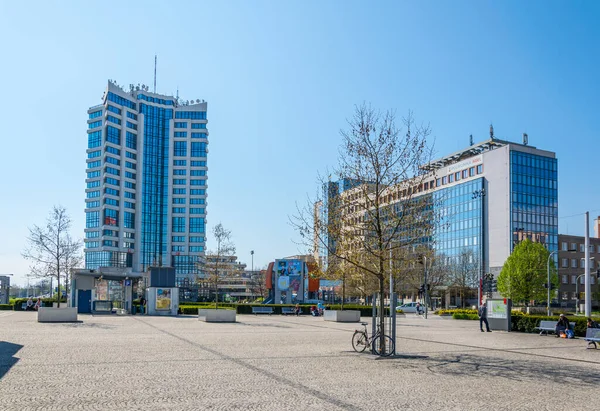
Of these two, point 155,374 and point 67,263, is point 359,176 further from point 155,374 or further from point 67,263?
point 67,263

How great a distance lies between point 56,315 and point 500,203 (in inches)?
3256

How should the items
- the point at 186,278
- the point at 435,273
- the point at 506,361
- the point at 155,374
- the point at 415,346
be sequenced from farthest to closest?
the point at 186,278, the point at 435,273, the point at 415,346, the point at 506,361, the point at 155,374

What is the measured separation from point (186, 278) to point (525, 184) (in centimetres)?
6952

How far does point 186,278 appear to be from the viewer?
12506cm

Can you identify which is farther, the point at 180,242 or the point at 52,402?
the point at 180,242

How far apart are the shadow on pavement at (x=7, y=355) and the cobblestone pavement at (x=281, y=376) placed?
0.03m

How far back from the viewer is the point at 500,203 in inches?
3952

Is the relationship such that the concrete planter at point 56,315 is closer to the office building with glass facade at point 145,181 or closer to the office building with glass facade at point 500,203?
the office building with glass facade at point 500,203

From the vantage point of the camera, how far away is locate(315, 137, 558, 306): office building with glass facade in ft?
326

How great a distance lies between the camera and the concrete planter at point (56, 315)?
32.8 metres

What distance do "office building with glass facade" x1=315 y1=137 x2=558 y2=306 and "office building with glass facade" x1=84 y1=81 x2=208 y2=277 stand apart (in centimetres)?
5347

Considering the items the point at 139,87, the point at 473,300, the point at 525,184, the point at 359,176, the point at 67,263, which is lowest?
the point at 473,300

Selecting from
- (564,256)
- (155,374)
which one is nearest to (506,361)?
(155,374)

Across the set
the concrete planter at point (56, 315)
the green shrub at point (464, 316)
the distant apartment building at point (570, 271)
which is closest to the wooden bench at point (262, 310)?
the green shrub at point (464, 316)
